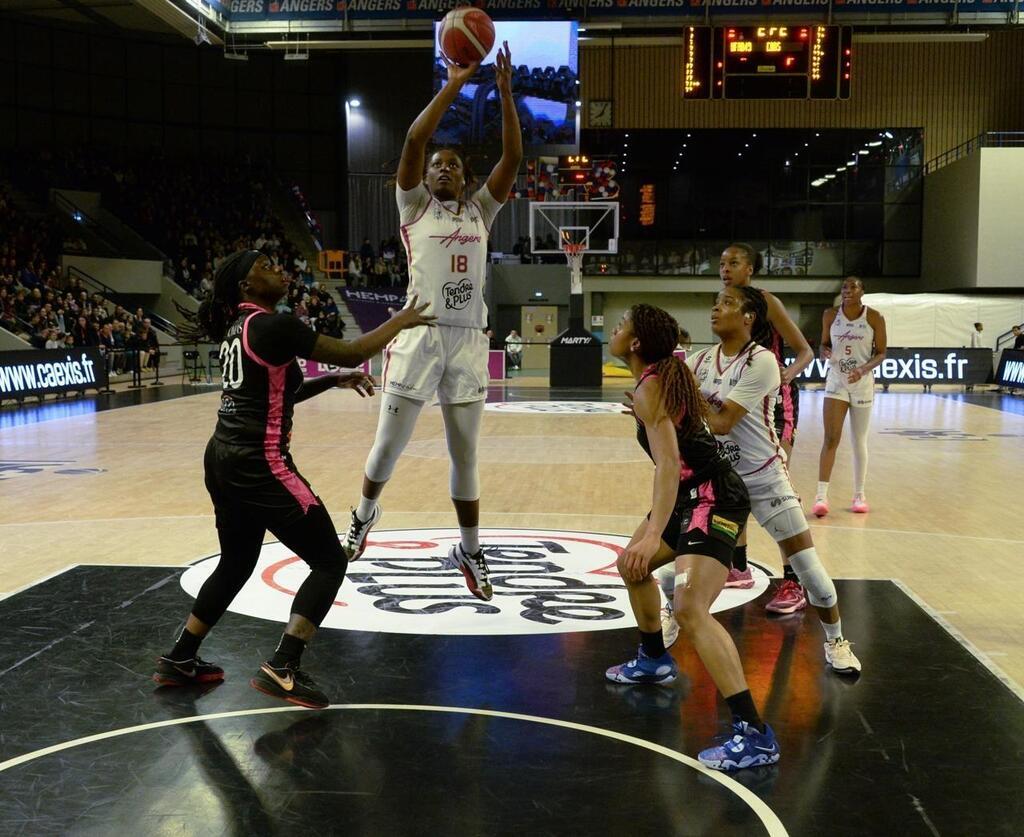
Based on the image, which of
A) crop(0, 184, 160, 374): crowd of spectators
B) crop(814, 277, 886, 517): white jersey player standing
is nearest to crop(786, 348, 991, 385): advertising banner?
crop(814, 277, 886, 517): white jersey player standing

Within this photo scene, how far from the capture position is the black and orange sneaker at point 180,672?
13.5ft

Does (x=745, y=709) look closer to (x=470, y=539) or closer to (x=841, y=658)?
(x=841, y=658)

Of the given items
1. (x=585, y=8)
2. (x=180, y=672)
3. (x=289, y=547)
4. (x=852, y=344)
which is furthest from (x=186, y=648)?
(x=585, y=8)

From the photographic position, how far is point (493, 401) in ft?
62.6

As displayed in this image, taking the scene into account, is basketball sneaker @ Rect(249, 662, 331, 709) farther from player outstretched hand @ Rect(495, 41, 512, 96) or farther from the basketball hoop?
the basketball hoop

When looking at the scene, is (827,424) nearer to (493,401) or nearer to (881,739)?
(881,739)

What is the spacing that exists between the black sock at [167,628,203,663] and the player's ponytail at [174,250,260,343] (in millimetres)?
1121

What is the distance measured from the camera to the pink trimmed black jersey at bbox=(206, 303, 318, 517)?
152 inches

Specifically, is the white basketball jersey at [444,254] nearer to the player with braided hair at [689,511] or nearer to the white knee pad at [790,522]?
the player with braided hair at [689,511]

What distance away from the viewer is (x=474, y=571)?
529 cm

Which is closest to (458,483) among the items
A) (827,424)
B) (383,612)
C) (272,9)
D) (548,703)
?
(383,612)

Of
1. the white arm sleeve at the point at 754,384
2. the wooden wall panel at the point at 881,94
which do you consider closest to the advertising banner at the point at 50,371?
the white arm sleeve at the point at 754,384

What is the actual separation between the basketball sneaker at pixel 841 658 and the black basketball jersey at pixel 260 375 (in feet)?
7.47

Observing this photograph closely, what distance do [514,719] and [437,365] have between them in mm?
1866
